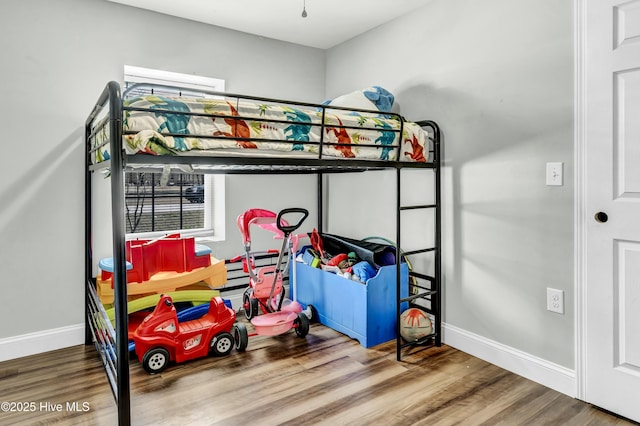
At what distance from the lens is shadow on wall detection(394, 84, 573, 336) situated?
7.10ft

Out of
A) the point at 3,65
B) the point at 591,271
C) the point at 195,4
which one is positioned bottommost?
the point at 591,271

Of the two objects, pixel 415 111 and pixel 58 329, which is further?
pixel 415 111

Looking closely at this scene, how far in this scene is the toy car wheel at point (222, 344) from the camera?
8.11ft

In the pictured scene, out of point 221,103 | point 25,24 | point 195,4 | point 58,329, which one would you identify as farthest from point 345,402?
point 25,24

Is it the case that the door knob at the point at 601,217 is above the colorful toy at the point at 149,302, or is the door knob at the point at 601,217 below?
above

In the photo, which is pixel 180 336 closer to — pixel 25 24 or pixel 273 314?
pixel 273 314

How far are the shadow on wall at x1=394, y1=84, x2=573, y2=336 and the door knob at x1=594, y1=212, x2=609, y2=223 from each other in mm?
150

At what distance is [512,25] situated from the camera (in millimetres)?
2262

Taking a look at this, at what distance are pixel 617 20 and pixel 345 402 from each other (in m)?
2.13

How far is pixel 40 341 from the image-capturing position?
2529mm

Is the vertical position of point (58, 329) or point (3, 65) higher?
point (3, 65)

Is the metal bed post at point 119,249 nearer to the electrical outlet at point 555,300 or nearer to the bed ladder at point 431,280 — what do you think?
the bed ladder at point 431,280

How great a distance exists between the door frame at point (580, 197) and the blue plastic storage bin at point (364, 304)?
3.32ft

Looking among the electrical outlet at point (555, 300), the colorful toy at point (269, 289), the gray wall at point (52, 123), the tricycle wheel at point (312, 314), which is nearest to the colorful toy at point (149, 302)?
the colorful toy at point (269, 289)
